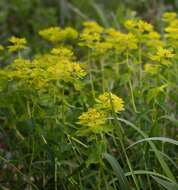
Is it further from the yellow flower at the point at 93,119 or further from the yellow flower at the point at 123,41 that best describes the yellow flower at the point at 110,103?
the yellow flower at the point at 123,41

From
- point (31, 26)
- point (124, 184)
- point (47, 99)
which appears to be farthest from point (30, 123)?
point (31, 26)

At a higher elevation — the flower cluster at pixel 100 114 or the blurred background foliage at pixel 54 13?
the flower cluster at pixel 100 114

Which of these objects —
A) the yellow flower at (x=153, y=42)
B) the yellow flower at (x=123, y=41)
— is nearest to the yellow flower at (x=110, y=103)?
the yellow flower at (x=123, y=41)

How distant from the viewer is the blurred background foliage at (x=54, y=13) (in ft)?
15.3

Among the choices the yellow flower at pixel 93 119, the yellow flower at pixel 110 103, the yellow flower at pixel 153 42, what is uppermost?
the yellow flower at pixel 153 42

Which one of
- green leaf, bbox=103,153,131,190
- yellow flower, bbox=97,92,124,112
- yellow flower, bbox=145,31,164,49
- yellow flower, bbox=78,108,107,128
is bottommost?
green leaf, bbox=103,153,131,190

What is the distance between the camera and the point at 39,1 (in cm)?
501

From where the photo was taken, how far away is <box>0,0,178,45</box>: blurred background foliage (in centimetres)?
468

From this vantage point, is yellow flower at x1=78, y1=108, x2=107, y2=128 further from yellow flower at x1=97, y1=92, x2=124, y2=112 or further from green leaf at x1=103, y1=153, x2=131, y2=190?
green leaf at x1=103, y1=153, x2=131, y2=190

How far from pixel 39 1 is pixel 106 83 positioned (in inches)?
89.4

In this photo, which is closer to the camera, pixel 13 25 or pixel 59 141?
pixel 59 141

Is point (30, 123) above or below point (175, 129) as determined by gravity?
above

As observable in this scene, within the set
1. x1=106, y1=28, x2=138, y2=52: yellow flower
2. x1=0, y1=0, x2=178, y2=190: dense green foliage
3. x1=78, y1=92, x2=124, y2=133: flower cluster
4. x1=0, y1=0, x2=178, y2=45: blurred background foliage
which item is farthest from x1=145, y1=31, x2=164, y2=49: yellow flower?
x1=0, y1=0, x2=178, y2=45: blurred background foliage

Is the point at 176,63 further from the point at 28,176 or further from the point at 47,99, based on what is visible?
the point at 28,176
